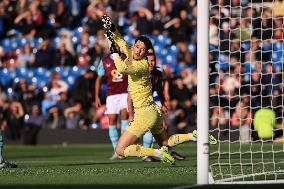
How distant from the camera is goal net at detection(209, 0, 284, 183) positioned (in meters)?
15.3

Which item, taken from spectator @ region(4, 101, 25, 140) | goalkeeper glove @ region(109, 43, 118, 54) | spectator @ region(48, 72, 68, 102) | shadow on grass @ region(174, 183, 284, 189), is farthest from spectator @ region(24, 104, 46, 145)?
shadow on grass @ region(174, 183, 284, 189)

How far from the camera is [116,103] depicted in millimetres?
16766

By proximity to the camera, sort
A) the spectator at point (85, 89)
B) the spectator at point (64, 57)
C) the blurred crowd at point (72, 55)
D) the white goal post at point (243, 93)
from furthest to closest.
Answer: the spectator at point (64, 57)
the spectator at point (85, 89)
the blurred crowd at point (72, 55)
the white goal post at point (243, 93)

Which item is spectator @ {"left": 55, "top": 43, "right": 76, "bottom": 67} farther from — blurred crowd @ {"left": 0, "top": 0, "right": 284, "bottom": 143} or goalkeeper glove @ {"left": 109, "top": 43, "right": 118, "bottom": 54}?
goalkeeper glove @ {"left": 109, "top": 43, "right": 118, "bottom": 54}

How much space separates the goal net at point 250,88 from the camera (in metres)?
15.3

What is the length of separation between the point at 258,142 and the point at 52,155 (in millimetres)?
4252

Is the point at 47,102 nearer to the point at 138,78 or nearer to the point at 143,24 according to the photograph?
the point at 143,24

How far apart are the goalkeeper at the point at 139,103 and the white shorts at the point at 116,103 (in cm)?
396

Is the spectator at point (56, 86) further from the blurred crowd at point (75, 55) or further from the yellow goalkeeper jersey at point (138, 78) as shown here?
the yellow goalkeeper jersey at point (138, 78)

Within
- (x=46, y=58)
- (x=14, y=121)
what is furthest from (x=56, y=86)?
(x=14, y=121)

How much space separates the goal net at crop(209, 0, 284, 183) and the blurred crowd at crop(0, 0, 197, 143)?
236 centimetres

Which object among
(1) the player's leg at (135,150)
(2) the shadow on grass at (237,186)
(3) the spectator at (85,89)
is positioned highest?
(3) the spectator at (85,89)

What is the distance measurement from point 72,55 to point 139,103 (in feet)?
41.2

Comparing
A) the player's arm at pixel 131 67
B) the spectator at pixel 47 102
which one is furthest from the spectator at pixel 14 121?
the player's arm at pixel 131 67
